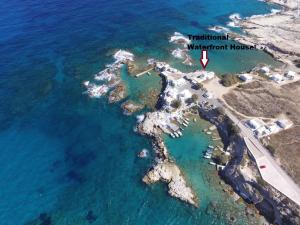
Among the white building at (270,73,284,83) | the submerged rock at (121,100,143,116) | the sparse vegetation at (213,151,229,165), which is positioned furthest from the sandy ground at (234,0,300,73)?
the submerged rock at (121,100,143,116)

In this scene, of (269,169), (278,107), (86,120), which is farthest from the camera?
(86,120)

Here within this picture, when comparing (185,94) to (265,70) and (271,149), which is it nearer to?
(271,149)

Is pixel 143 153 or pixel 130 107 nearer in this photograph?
pixel 143 153

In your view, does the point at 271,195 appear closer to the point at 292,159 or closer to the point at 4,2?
the point at 292,159

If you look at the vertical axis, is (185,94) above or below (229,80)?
below

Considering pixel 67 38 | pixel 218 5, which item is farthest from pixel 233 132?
pixel 218 5

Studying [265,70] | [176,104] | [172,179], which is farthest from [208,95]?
[172,179]

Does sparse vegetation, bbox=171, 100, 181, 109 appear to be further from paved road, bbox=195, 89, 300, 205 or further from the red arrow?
the red arrow
